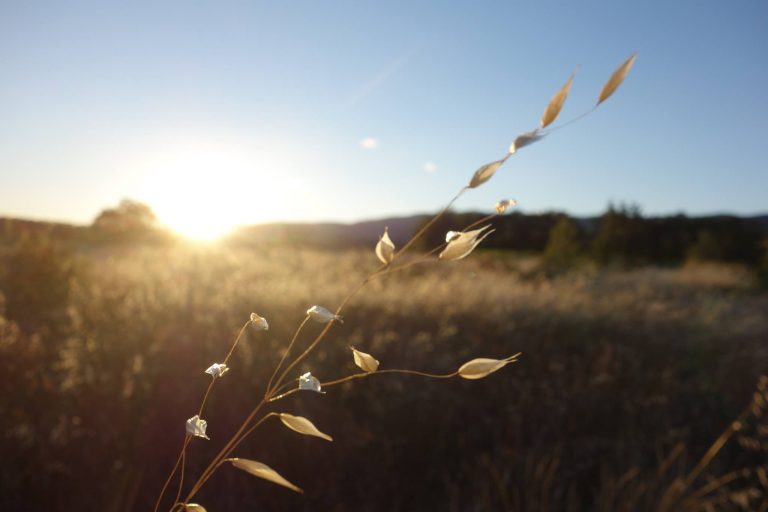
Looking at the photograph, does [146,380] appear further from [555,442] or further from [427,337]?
[555,442]

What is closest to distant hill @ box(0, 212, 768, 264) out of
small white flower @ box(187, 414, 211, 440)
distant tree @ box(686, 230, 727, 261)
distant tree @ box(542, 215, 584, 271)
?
distant tree @ box(686, 230, 727, 261)

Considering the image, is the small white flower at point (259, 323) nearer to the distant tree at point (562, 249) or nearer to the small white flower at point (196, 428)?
the small white flower at point (196, 428)

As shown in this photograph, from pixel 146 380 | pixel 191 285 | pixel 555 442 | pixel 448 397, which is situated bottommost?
pixel 555 442

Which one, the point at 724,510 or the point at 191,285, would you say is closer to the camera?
the point at 724,510

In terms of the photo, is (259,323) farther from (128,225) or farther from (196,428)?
(128,225)

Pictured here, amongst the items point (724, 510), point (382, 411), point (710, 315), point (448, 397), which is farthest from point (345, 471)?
point (710, 315)

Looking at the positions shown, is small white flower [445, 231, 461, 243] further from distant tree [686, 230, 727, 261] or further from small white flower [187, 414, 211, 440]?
distant tree [686, 230, 727, 261]

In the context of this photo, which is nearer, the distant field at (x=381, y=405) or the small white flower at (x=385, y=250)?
the small white flower at (x=385, y=250)

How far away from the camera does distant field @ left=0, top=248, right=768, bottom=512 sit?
9.03ft

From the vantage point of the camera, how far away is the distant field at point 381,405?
275 cm

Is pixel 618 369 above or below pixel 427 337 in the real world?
→ below

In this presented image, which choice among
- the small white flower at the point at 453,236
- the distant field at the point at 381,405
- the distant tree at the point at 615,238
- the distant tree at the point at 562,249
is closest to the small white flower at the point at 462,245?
the small white flower at the point at 453,236

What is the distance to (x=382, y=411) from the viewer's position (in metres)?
3.32

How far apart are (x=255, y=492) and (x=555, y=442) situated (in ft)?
6.35
